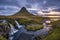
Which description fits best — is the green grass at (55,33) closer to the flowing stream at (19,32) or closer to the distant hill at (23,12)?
the flowing stream at (19,32)

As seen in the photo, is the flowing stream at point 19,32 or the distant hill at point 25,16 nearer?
the flowing stream at point 19,32

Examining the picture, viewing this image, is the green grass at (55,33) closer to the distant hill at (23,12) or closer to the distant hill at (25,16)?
the distant hill at (25,16)

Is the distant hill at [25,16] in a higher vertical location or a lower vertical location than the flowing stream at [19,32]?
higher

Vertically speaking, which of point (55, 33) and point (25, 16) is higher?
point (25, 16)

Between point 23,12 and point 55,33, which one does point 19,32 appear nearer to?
point 23,12

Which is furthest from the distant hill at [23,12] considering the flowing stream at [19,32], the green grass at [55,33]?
the green grass at [55,33]

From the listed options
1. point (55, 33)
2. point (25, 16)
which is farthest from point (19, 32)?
point (55, 33)

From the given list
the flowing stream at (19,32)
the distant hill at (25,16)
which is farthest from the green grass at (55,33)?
the distant hill at (25,16)

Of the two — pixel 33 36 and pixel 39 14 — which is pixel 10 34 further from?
pixel 39 14

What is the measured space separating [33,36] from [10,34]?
1.43ft

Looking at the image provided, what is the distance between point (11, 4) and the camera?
3102 millimetres

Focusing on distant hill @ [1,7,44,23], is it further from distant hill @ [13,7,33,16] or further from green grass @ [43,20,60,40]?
green grass @ [43,20,60,40]

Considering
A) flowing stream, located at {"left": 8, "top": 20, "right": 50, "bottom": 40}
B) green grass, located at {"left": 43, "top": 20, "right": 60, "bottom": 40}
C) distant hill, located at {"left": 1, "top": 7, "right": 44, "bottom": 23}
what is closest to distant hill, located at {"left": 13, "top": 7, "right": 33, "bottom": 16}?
distant hill, located at {"left": 1, "top": 7, "right": 44, "bottom": 23}

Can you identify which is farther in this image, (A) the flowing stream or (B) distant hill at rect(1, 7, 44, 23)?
(B) distant hill at rect(1, 7, 44, 23)
